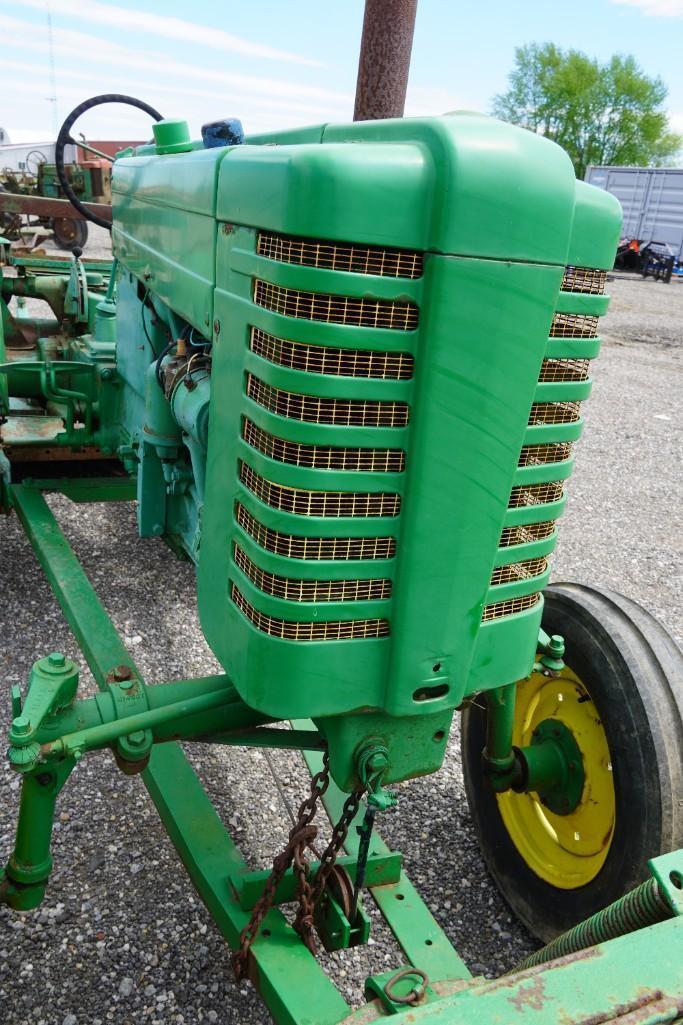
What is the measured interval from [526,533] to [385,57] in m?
2.53

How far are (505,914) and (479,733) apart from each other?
48 centimetres

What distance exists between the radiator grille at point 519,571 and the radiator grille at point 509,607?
0.13ft

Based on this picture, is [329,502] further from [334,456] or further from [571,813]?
[571,813]

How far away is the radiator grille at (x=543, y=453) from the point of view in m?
1.50

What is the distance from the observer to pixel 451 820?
2627 mm

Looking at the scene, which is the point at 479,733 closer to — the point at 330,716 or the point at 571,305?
the point at 330,716

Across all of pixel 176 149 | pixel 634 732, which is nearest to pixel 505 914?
pixel 634 732

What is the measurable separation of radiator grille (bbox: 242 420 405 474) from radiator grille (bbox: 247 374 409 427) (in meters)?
0.04

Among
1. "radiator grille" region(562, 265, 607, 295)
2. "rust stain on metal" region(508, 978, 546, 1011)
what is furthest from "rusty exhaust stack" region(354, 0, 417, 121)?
"rust stain on metal" region(508, 978, 546, 1011)

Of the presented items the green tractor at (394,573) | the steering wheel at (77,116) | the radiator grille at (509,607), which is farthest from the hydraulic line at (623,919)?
the steering wheel at (77,116)

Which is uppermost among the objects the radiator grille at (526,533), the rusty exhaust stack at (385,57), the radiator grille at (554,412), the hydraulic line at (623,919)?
the rusty exhaust stack at (385,57)

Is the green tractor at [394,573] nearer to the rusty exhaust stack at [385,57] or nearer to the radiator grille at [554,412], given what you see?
the radiator grille at [554,412]

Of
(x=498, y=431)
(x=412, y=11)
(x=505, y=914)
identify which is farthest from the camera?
(x=412, y=11)

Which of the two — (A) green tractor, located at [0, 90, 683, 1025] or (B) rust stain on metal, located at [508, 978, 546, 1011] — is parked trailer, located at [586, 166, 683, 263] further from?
(B) rust stain on metal, located at [508, 978, 546, 1011]
